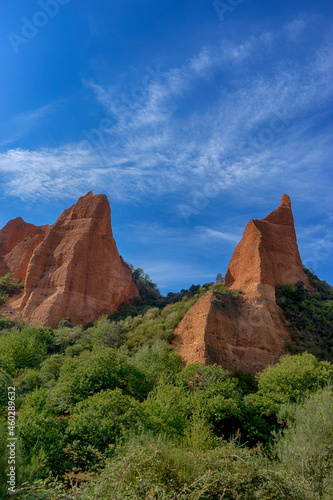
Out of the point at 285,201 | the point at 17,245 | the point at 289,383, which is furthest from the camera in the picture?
the point at 17,245

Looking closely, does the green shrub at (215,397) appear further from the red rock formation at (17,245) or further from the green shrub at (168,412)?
the red rock formation at (17,245)

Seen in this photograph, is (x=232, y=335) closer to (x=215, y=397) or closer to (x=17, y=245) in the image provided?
(x=215, y=397)

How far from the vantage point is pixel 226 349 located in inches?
767

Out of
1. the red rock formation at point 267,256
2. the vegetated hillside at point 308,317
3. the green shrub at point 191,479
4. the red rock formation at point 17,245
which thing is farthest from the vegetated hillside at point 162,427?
the red rock formation at point 17,245

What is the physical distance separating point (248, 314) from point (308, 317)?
5530mm

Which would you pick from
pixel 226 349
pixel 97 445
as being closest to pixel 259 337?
pixel 226 349

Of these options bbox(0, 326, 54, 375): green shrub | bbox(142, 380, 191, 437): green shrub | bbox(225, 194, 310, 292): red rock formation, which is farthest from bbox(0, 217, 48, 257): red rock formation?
bbox(142, 380, 191, 437): green shrub

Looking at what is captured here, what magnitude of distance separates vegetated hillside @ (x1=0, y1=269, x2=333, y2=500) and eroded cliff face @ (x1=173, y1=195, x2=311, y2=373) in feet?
5.32

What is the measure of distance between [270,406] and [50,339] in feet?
60.6

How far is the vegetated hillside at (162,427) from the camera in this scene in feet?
21.0

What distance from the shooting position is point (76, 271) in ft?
107

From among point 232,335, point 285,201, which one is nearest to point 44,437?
point 232,335

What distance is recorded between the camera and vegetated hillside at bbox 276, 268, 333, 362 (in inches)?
826

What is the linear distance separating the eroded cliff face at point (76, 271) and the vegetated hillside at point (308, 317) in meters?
18.1
